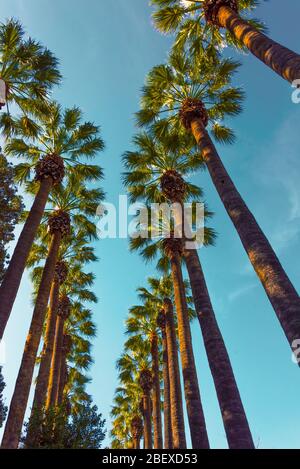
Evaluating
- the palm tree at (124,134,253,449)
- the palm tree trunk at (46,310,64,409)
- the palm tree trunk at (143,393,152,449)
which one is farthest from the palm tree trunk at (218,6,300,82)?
the palm tree trunk at (143,393,152,449)

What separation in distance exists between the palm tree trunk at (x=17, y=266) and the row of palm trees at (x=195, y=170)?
223 inches

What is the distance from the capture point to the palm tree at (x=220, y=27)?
8586 millimetres

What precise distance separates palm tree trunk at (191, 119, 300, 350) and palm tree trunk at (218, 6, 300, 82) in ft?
10.3

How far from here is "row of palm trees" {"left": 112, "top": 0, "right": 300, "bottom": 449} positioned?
8.01 metres

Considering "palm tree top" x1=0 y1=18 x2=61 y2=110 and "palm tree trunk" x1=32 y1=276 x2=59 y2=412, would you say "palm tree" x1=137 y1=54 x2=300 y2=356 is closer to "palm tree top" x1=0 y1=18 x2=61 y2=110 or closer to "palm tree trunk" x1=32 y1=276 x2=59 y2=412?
"palm tree top" x1=0 y1=18 x2=61 y2=110

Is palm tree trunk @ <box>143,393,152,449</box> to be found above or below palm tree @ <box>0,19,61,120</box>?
below

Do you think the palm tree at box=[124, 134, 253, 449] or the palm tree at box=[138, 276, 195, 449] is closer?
the palm tree at box=[124, 134, 253, 449]

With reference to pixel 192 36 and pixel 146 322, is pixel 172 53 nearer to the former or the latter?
pixel 192 36

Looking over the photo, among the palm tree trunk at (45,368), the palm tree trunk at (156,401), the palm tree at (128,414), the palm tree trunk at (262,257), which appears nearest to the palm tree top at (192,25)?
the palm tree trunk at (262,257)

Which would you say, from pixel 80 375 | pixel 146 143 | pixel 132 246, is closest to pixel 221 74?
pixel 146 143

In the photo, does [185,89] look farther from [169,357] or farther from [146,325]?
[146,325]

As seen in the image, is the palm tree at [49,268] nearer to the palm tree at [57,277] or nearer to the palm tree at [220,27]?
the palm tree at [57,277]

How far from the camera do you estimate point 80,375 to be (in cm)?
3009
